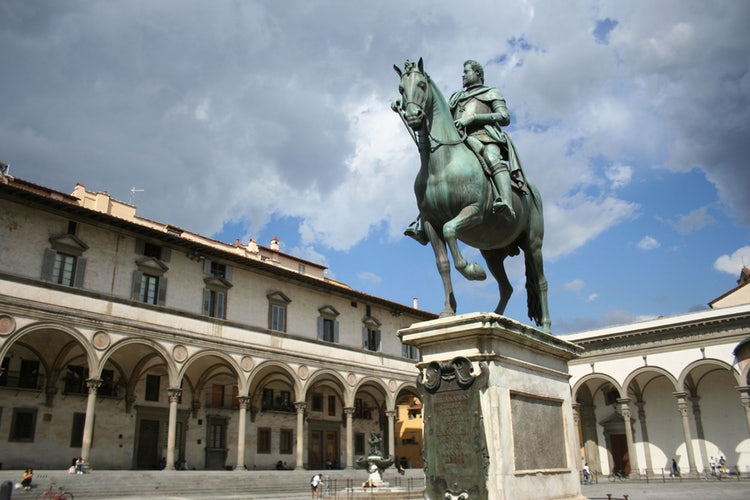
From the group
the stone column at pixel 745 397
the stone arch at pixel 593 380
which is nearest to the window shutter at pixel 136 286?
the stone arch at pixel 593 380

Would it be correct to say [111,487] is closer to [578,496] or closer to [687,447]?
[578,496]

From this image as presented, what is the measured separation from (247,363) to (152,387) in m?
4.29

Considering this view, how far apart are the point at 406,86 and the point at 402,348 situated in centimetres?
3274

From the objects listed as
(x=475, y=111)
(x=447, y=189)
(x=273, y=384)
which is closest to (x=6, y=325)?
(x=273, y=384)

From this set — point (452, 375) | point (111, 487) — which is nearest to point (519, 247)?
point (452, 375)

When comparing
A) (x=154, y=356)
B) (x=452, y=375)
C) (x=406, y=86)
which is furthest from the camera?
(x=154, y=356)

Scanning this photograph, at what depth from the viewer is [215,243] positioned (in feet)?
125

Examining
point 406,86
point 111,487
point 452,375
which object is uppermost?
point 406,86

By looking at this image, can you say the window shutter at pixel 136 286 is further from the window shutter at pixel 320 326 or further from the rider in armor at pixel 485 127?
the rider in armor at pixel 485 127

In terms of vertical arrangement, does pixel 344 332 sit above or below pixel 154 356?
above

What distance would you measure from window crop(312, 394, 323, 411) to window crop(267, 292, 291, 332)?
6.19m

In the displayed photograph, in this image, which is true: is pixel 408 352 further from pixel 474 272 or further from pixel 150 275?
pixel 474 272

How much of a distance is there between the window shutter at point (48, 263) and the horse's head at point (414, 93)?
2018 cm

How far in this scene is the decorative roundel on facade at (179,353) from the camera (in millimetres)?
25094
